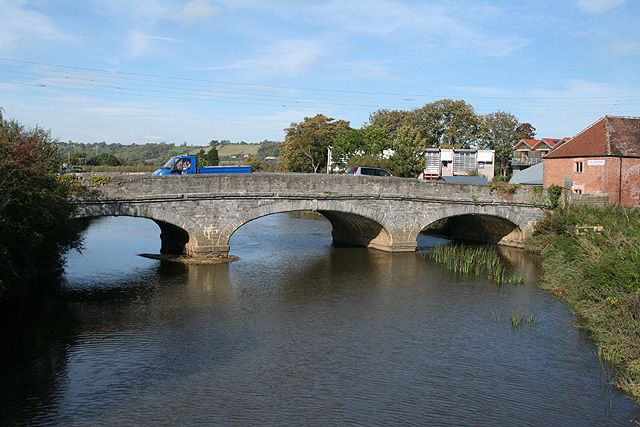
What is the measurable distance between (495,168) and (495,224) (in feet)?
135

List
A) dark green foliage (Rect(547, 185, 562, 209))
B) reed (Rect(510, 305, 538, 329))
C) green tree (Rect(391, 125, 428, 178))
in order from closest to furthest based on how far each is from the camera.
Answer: reed (Rect(510, 305, 538, 329))
dark green foliage (Rect(547, 185, 562, 209))
green tree (Rect(391, 125, 428, 178))

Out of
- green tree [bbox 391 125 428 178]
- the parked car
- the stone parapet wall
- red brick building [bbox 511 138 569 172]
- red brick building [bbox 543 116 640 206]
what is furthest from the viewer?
red brick building [bbox 511 138 569 172]

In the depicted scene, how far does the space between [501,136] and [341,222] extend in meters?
54.7

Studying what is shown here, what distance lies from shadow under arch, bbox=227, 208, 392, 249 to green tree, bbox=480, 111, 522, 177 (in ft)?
150

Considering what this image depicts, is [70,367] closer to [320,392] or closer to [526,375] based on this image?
[320,392]

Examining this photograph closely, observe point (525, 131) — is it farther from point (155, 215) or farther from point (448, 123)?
point (155, 215)

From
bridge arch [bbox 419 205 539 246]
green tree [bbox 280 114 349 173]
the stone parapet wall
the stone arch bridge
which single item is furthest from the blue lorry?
green tree [bbox 280 114 349 173]

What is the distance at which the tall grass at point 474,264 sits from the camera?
26.0 m

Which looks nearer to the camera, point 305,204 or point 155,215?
Result: point 155,215

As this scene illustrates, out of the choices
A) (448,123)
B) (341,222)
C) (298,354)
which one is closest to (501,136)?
(448,123)

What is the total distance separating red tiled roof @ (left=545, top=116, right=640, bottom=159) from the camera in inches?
1390

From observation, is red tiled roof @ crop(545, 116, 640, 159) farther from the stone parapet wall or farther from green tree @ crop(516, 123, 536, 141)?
green tree @ crop(516, 123, 536, 141)

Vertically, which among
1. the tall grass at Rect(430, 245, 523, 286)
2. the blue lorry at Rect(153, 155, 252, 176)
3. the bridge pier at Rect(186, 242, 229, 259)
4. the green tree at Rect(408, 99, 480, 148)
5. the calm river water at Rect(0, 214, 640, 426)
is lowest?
the calm river water at Rect(0, 214, 640, 426)

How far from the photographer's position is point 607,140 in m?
35.6
